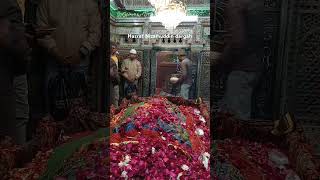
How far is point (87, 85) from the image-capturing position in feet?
5.66

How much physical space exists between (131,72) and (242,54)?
90cm

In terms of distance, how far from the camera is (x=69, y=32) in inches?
65.0

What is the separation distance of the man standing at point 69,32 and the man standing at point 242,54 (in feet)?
2.04

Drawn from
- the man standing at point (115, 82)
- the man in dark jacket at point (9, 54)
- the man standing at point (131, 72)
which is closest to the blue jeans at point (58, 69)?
the man in dark jacket at point (9, 54)

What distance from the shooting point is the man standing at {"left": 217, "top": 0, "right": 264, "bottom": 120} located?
1542 millimetres

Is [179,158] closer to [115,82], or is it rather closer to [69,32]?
[115,82]

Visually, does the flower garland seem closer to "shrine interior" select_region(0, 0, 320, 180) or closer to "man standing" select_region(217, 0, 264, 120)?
"shrine interior" select_region(0, 0, 320, 180)

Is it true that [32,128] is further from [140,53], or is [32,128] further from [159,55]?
[159,55]

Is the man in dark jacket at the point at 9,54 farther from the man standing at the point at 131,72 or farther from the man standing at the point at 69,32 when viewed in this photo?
the man standing at the point at 131,72

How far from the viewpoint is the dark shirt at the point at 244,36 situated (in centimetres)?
154

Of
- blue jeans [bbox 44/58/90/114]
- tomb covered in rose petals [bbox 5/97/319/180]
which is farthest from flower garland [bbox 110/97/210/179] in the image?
blue jeans [bbox 44/58/90/114]

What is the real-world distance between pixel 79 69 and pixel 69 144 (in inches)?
14.8

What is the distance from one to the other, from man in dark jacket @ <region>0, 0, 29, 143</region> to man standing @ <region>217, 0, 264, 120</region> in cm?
91

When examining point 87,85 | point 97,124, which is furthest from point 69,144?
point 87,85
